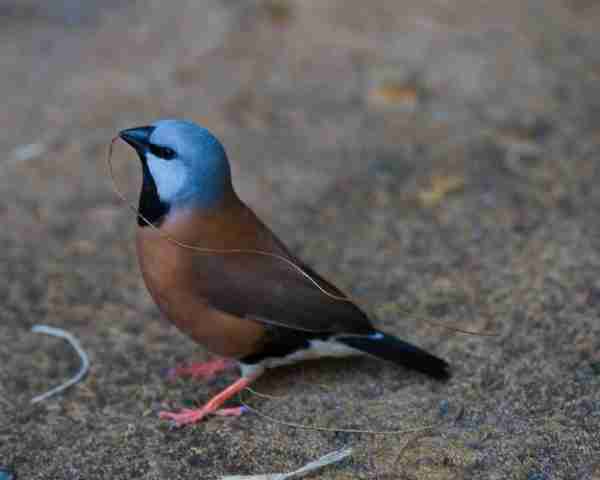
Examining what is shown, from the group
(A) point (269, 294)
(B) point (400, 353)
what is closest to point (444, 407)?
(B) point (400, 353)

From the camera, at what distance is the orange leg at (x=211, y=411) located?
358cm

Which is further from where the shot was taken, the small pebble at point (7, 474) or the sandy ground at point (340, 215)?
the sandy ground at point (340, 215)

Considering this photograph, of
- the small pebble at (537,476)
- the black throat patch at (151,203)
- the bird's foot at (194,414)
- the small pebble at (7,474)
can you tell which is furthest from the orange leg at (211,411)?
the small pebble at (537,476)

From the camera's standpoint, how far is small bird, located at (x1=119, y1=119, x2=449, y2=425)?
3514 mm

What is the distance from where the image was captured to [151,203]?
3568 mm

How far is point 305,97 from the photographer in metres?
6.43

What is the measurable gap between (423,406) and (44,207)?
2831 millimetres

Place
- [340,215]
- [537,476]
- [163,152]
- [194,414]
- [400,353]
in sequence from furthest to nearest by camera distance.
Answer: [340,215] → [400,353] → [194,414] → [163,152] → [537,476]

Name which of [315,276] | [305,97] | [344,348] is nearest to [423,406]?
[344,348]

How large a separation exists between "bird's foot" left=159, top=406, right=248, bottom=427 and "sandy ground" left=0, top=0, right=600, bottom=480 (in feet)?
0.14

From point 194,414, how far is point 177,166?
0.94m

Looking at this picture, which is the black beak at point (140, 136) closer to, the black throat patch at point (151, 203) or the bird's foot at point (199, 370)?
the black throat patch at point (151, 203)

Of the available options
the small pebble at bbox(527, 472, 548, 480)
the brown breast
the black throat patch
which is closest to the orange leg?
the brown breast

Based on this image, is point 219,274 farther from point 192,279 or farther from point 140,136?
point 140,136
